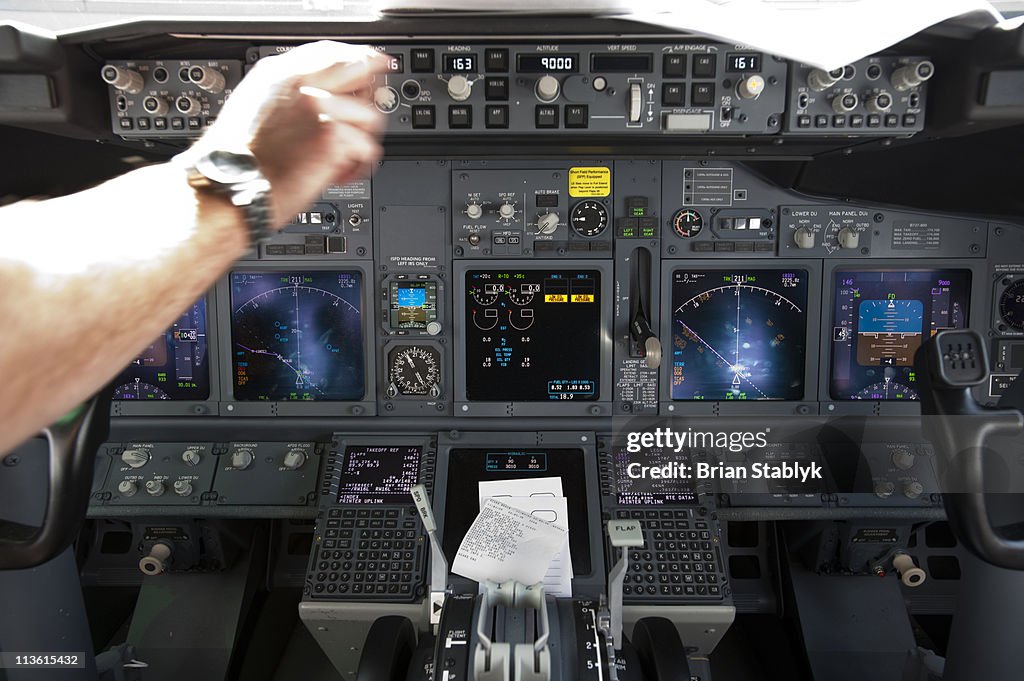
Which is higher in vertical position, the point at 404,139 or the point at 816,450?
the point at 404,139

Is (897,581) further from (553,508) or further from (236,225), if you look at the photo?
(236,225)

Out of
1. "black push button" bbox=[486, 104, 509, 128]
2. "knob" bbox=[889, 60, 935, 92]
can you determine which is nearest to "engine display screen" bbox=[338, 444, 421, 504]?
"black push button" bbox=[486, 104, 509, 128]

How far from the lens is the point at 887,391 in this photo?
2744 mm

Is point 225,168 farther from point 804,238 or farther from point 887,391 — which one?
point 887,391

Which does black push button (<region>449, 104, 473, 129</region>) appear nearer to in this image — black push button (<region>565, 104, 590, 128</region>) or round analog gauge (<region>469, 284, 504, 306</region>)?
black push button (<region>565, 104, 590, 128</region>)

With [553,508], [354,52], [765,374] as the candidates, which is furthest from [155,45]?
[765,374]

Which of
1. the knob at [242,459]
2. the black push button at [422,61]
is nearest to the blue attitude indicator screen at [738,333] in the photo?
the black push button at [422,61]

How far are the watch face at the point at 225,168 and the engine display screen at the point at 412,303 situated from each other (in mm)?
1790

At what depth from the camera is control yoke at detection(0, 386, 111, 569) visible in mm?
1723

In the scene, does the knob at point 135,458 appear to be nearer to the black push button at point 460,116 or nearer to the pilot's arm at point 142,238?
the black push button at point 460,116

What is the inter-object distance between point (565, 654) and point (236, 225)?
145 centimetres

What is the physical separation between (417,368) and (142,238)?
1973 millimetres

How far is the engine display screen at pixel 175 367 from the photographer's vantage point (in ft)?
8.97

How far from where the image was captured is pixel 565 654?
191 centimetres
